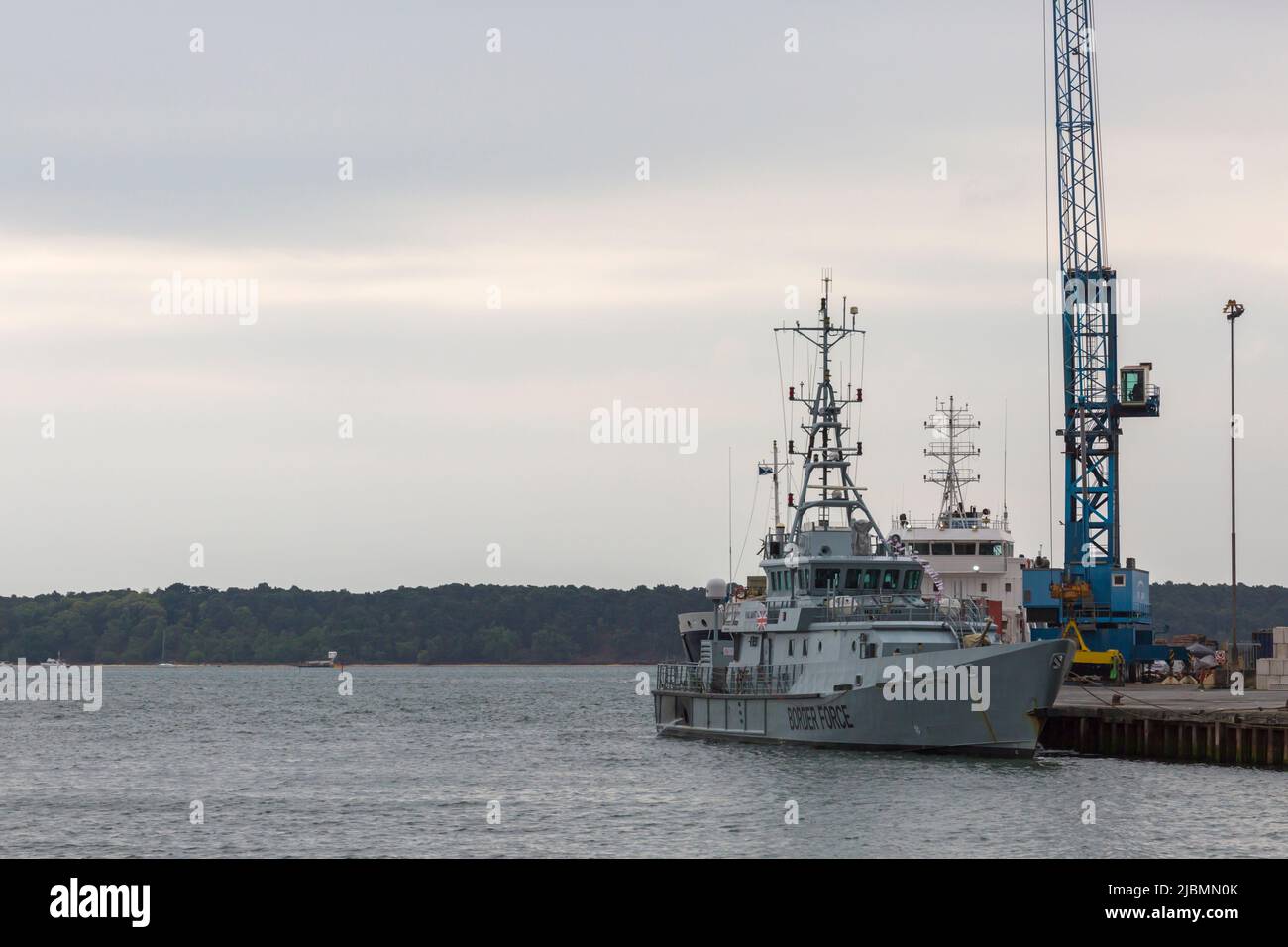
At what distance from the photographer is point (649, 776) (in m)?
51.5

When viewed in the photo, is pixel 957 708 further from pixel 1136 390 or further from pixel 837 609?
pixel 1136 390

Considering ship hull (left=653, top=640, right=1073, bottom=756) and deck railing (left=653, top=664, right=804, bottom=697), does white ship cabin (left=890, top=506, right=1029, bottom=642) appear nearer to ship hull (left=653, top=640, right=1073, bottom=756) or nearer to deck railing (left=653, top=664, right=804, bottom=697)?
deck railing (left=653, top=664, right=804, bottom=697)

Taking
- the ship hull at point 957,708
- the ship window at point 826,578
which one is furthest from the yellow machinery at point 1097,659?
the ship hull at point 957,708

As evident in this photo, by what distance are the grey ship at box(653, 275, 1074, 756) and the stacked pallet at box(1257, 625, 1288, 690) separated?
17657 mm

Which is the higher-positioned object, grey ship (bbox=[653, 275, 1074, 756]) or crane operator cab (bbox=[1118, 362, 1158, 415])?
crane operator cab (bbox=[1118, 362, 1158, 415])

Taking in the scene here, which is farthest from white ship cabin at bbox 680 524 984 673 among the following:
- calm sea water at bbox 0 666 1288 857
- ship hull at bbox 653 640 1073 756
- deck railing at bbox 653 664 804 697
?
calm sea water at bbox 0 666 1288 857

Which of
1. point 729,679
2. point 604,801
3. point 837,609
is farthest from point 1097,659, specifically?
point 604,801

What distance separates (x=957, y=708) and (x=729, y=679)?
13.1m

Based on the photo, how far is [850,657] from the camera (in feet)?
172

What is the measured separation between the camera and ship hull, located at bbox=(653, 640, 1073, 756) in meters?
48.8

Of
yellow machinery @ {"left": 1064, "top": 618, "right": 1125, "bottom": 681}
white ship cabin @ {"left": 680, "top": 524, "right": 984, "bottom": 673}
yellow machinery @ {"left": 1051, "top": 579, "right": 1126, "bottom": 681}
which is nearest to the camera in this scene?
white ship cabin @ {"left": 680, "top": 524, "right": 984, "bottom": 673}

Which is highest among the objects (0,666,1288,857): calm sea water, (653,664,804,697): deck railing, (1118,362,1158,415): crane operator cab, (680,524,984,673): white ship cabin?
(1118,362,1158,415): crane operator cab
